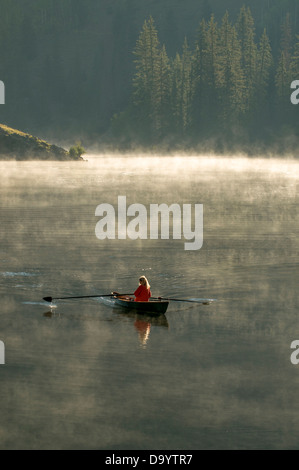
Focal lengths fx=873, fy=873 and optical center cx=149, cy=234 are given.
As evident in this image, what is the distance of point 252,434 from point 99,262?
26.3m

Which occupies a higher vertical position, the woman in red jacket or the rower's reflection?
the woman in red jacket

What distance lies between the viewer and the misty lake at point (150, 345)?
68.0ft

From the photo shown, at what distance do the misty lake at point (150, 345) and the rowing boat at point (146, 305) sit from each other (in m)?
0.45

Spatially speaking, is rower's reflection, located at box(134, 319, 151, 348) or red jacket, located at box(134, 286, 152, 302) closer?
rower's reflection, located at box(134, 319, 151, 348)

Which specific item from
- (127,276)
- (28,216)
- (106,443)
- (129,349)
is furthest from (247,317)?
(28,216)

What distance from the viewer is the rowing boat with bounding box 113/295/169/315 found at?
32250mm

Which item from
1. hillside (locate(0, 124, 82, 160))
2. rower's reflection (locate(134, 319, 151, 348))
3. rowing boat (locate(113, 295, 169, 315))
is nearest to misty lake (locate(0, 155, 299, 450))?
rower's reflection (locate(134, 319, 151, 348))

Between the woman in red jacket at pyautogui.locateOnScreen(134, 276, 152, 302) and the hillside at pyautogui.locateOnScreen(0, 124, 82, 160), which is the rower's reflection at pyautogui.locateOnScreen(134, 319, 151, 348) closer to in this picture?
the woman in red jacket at pyautogui.locateOnScreen(134, 276, 152, 302)

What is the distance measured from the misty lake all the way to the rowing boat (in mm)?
453

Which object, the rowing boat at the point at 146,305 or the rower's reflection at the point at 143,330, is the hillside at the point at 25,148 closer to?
the rowing boat at the point at 146,305

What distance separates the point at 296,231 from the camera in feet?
198

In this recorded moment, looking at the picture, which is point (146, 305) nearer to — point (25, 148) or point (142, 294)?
point (142, 294)

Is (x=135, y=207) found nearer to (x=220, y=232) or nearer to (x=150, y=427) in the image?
(x=220, y=232)

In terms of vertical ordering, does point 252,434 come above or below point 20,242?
below
